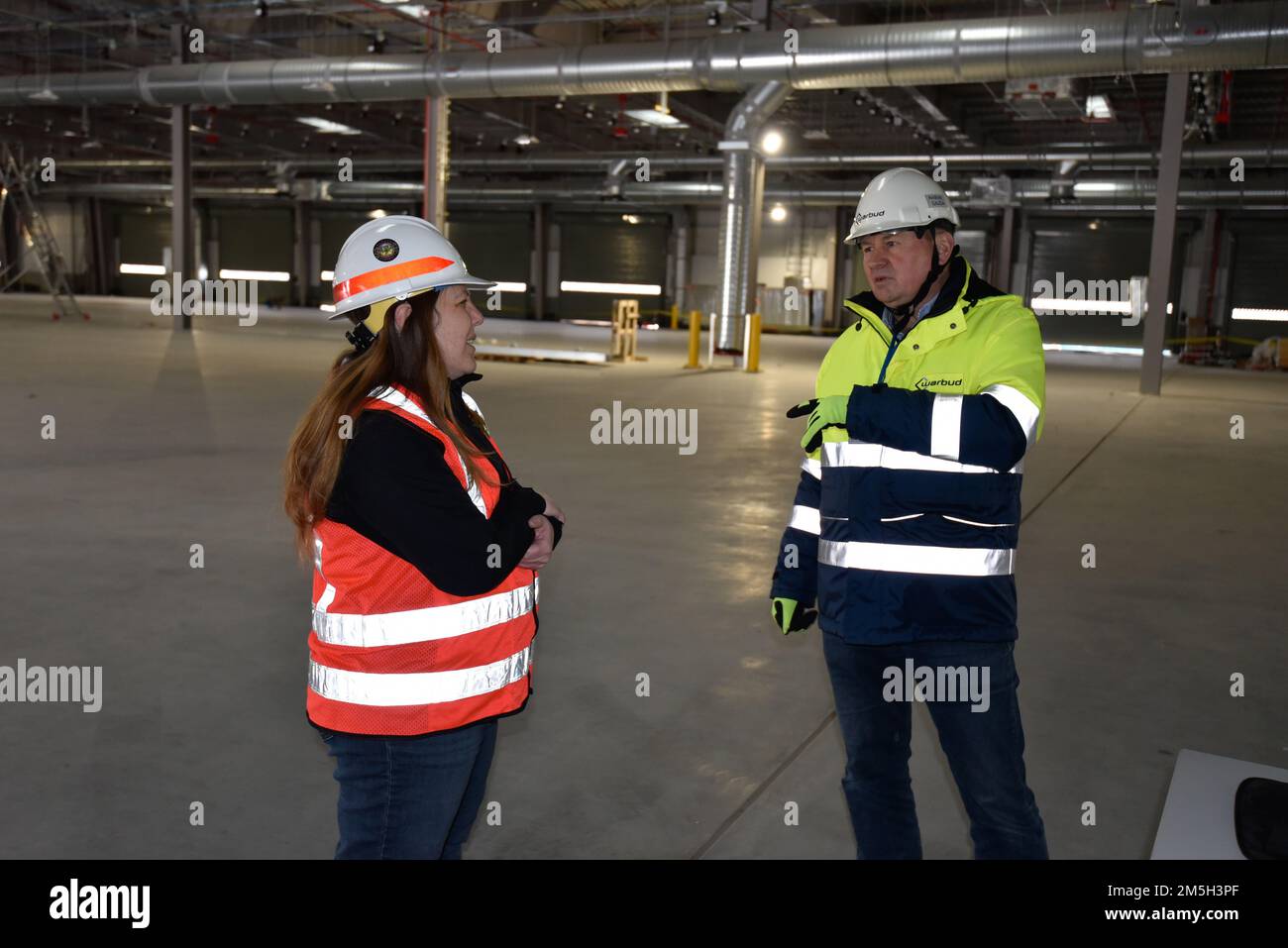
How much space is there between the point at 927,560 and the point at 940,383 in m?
0.40

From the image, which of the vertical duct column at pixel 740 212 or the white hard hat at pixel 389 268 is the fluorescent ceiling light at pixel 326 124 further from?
the white hard hat at pixel 389 268

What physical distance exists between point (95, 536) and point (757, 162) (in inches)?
593

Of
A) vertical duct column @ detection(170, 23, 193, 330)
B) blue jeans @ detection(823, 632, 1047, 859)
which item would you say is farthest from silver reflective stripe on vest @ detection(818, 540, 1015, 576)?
vertical duct column @ detection(170, 23, 193, 330)

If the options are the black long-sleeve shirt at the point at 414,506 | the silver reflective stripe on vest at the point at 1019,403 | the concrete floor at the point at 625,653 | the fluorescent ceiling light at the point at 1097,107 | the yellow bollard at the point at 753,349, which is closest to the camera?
the black long-sleeve shirt at the point at 414,506

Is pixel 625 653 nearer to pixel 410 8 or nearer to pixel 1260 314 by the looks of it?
pixel 410 8

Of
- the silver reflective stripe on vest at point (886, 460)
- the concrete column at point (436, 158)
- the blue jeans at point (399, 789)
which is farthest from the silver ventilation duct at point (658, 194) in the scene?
the blue jeans at point (399, 789)

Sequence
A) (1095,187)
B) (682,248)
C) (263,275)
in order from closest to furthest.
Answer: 1. (1095,187)
2. (682,248)
3. (263,275)

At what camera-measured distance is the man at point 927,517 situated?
2.35 metres

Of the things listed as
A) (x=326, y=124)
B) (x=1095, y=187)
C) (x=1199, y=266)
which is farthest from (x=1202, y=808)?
(x=1199, y=266)

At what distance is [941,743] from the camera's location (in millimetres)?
2504

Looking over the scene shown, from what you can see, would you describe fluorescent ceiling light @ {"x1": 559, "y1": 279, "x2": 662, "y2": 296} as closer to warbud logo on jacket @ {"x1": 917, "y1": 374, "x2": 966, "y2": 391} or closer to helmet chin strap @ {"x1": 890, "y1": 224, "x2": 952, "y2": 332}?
helmet chin strap @ {"x1": 890, "y1": 224, "x2": 952, "y2": 332}

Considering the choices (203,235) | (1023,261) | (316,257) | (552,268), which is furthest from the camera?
(203,235)
